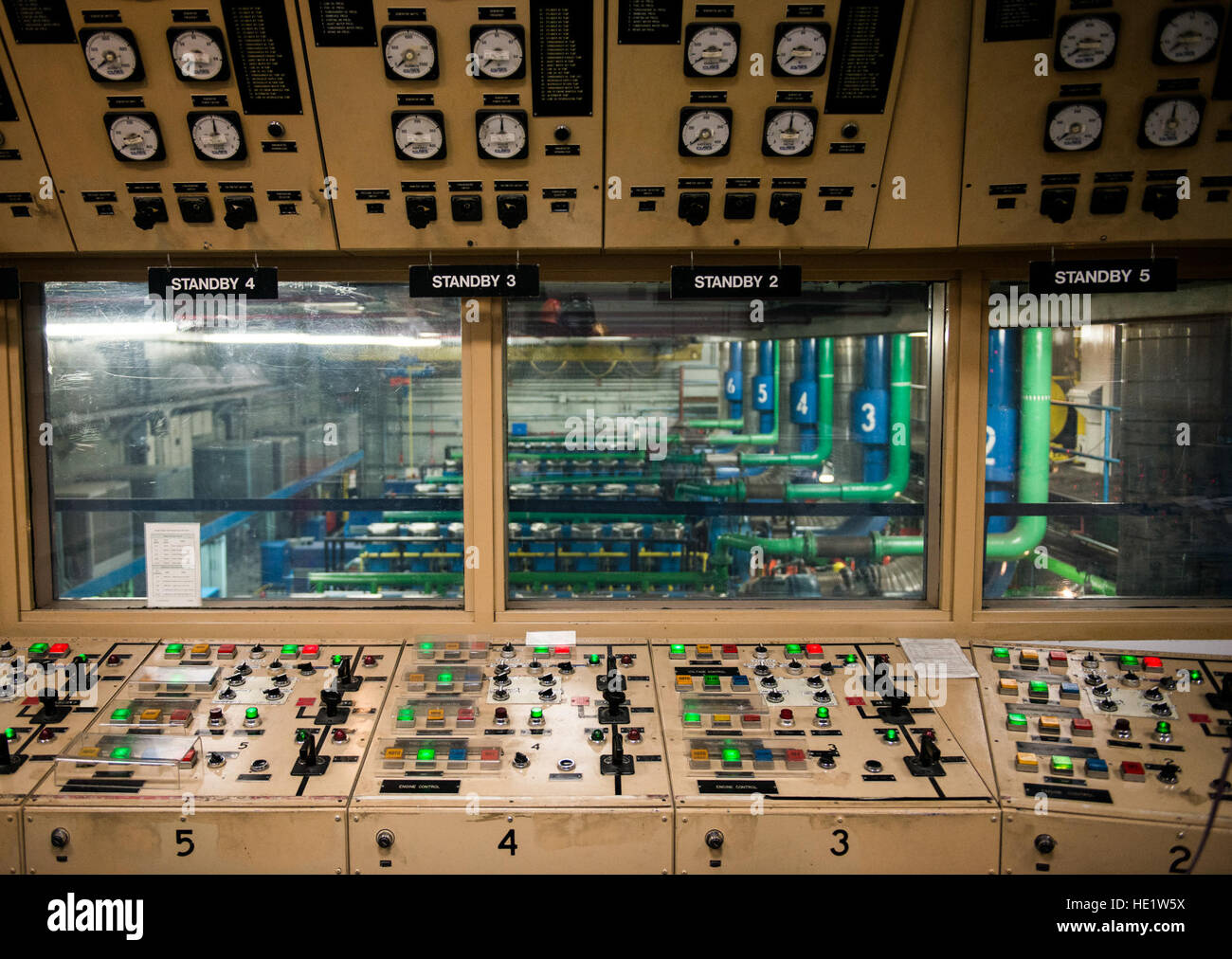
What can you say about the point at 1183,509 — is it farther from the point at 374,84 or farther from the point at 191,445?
the point at 191,445

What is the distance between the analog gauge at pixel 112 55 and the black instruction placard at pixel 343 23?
1.48 feet

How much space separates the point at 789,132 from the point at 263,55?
132 cm

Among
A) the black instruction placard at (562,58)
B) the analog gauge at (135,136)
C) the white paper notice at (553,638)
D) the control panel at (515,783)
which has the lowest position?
the control panel at (515,783)

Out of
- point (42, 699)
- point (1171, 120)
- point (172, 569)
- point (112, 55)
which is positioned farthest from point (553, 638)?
point (1171, 120)

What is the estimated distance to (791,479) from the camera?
3139 millimetres

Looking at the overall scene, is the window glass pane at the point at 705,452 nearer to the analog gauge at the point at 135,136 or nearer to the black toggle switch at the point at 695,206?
the black toggle switch at the point at 695,206

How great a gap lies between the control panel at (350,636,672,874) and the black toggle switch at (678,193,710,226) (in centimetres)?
124

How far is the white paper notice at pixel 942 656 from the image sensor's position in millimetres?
2451

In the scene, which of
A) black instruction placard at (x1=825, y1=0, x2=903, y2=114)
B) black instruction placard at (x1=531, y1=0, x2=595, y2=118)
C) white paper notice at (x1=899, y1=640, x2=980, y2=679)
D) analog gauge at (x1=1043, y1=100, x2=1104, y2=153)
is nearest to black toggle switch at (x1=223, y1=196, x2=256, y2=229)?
black instruction placard at (x1=531, y1=0, x2=595, y2=118)

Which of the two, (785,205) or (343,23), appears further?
(785,205)

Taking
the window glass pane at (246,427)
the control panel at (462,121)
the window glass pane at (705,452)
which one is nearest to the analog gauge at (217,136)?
the control panel at (462,121)

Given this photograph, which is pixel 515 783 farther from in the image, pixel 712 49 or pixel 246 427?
pixel 712 49

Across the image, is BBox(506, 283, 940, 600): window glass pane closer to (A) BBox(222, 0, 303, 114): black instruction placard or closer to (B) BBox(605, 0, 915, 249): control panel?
(B) BBox(605, 0, 915, 249): control panel

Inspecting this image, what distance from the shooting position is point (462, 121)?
2.20 m
